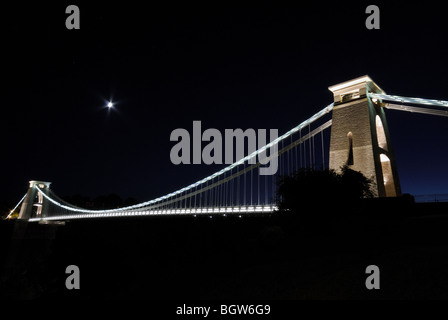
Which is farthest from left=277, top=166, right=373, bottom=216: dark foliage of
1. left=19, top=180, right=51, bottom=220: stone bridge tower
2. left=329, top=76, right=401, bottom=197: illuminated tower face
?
left=19, top=180, right=51, bottom=220: stone bridge tower

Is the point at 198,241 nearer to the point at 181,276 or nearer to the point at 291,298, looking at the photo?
the point at 181,276

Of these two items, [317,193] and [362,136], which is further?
[362,136]

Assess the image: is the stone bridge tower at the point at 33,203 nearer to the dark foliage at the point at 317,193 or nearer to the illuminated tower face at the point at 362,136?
the dark foliage at the point at 317,193

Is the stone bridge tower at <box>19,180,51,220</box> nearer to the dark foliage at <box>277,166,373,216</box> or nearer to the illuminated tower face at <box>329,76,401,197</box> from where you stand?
the dark foliage at <box>277,166,373,216</box>

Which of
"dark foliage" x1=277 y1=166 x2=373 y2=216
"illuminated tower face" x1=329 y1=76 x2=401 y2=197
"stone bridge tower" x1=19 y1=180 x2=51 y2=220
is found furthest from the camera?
"stone bridge tower" x1=19 y1=180 x2=51 y2=220

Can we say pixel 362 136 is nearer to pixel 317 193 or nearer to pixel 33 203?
pixel 317 193

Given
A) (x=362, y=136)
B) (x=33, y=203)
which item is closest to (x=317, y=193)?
(x=362, y=136)

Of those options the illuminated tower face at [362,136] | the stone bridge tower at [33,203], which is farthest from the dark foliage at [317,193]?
the stone bridge tower at [33,203]

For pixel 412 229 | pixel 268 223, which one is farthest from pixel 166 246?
pixel 412 229
